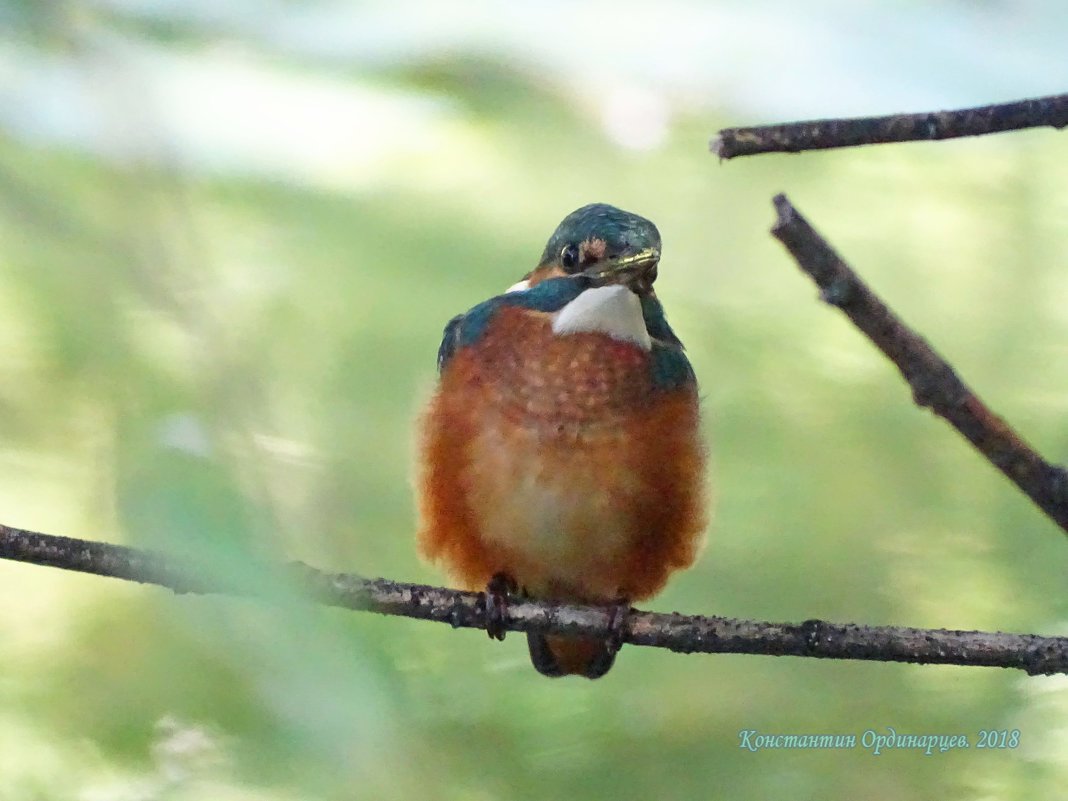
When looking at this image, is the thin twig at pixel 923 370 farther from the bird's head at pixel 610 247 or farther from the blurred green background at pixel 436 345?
the bird's head at pixel 610 247

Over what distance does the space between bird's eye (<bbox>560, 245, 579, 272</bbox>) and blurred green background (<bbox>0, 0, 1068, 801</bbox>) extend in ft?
0.65

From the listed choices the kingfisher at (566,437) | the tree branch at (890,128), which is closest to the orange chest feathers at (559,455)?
the kingfisher at (566,437)

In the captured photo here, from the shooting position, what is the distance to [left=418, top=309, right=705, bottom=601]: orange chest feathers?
1.05 meters

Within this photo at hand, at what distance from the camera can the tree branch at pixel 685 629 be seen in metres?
0.71

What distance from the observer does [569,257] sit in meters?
1.01

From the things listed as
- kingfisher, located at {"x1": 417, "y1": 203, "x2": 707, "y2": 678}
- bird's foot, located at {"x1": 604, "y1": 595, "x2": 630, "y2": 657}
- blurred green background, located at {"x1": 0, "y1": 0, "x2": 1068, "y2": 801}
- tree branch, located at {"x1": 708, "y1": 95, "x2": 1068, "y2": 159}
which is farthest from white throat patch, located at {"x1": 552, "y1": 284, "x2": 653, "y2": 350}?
tree branch, located at {"x1": 708, "y1": 95, "x2": 1068, "y2": 159}

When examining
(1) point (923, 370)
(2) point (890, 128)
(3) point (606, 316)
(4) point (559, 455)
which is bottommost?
(1) point (923, 370)

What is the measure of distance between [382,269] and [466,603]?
14.9 inches

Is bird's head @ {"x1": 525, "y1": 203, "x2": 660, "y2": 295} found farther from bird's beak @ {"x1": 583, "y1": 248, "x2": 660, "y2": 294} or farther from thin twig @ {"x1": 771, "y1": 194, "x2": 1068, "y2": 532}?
thin twig @ {"x1": 771, "y1": 194, "x2": 1068, "y2": 532}

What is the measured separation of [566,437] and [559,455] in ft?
0.06

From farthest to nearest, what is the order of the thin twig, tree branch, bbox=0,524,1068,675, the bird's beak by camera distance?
the bird's beak < tree branch, bbox=0,524,1068,675 < the thin twig

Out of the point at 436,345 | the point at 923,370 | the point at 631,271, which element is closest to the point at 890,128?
the point at 923,370

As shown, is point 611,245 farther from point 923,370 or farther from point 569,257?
point 923,370

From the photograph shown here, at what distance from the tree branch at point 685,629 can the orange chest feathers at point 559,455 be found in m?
0.10
